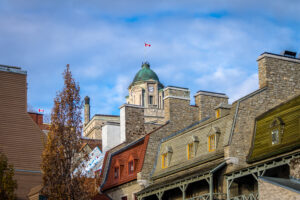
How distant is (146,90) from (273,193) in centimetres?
10921

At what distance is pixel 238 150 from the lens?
94.4 ft

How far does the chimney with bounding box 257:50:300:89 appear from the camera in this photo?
30859mm

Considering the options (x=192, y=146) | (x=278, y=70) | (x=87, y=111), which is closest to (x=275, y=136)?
(x=278, y=70)

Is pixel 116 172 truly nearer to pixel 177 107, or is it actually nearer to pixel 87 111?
pixel 177 107

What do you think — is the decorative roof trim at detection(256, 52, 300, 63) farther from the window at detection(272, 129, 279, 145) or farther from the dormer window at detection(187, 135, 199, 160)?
the dormer window at detection(187, 135, 199, 160)

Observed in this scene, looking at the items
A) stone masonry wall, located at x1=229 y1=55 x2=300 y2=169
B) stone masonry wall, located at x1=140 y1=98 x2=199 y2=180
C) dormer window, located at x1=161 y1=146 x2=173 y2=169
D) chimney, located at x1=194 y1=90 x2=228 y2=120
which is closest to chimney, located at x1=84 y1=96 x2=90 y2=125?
stone masonry wall, located at x1=140 y1=98 x2=199 y2=180

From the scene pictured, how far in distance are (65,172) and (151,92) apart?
100 metres

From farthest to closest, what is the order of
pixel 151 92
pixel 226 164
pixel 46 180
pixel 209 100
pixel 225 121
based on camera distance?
pixel 151 92, pixel 209 100, pixel 46 180, pixel 225 121, pixel 226 164

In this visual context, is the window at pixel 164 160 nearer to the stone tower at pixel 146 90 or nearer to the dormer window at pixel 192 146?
the dormer window at pixel 192 146

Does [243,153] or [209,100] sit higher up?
[209,100]

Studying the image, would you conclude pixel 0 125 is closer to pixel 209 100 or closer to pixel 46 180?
pixel 46 180

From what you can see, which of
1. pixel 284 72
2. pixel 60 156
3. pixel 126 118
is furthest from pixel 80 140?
pixel 284 72

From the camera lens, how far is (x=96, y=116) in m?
102

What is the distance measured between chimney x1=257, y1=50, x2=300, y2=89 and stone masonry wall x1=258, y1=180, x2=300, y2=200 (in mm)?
7884
